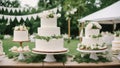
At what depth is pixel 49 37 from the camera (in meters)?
6.17

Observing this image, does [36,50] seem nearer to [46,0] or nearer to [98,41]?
[98,41]

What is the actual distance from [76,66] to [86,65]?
213 mm

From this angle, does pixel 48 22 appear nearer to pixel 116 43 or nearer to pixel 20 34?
pixel 20 34

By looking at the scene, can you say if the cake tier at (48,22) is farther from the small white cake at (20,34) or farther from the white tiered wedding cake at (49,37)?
the small white cake at (20,34)

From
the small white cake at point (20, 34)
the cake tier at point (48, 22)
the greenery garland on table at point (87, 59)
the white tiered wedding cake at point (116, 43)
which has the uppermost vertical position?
the cake tier at point (48, 22)

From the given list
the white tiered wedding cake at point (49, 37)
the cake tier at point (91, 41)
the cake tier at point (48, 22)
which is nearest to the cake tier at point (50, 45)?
the white tiered wedding cake at point (49, 37)

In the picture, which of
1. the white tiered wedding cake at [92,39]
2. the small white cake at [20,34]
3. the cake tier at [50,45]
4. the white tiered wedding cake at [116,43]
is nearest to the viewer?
the cake tier at [50,45]

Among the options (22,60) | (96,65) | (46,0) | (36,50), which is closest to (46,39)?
(36,50)

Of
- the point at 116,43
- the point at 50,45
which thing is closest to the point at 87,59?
the point at 50,45

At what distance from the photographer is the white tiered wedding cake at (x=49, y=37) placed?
20.2 ft

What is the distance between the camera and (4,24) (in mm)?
21094

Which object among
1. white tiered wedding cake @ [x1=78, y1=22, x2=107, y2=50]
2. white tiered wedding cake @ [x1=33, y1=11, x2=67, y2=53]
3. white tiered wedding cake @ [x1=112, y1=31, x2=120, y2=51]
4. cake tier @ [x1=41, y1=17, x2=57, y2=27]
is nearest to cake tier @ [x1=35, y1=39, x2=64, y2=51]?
white tiered wedding cake @ [x1=33, y1=11, x2=67, y2=53]

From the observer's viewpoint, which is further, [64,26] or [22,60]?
[64,26]

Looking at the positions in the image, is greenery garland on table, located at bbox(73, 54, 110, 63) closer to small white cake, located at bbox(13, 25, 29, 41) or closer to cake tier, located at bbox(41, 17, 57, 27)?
cake tier, located at bbox(41, 17, 57, 27)
